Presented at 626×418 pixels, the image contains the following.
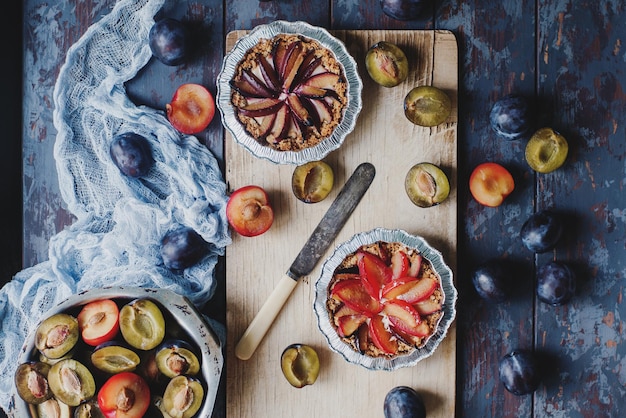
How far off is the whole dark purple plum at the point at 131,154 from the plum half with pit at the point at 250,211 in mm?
312

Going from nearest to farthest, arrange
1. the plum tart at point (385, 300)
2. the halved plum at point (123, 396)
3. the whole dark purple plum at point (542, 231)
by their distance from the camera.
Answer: the halved plum at point (123, 396), the plum tart at point (385, 300), the whole dark purple plum at point (542, 231)

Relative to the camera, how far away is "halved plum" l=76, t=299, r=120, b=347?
1.81 m

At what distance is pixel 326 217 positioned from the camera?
210 centimetres

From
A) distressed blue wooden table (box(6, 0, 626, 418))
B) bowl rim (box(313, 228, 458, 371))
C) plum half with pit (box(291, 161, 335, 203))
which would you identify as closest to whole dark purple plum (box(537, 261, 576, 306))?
distressed blue wooden table (box(6, 0, 626, 418))

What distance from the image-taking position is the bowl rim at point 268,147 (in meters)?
1.99

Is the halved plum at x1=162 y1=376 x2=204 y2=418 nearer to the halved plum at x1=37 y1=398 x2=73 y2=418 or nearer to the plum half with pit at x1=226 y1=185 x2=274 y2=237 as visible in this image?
the halved plum at x1=37 y1=398 x2=73 y2=418

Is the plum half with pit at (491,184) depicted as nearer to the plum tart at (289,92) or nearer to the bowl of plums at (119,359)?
the plum tart at (289,92)

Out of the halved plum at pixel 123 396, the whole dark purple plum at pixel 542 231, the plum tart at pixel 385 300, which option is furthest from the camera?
the whole dark purple plum at pixel 542 231

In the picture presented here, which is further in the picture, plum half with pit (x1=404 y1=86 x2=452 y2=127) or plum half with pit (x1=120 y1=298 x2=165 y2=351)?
plum half with pit (x1=404 y1=86 x2=452 y2=127)

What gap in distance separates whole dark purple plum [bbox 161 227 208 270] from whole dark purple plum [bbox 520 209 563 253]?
106 centimetres

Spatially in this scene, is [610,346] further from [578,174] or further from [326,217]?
[326,217]

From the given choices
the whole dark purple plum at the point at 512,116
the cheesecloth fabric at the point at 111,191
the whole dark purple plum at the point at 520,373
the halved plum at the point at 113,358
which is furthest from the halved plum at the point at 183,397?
the whole dark purple plum at the point at 512,116

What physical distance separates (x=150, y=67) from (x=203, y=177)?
417 mm

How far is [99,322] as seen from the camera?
71.5 inches
